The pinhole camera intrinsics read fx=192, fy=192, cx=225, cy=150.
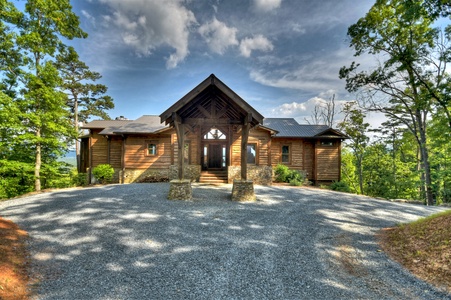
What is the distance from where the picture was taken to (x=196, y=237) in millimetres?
5152

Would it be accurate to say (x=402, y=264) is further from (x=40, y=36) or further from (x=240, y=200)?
(x=40, y=36)

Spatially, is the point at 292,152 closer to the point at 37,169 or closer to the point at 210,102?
the point at 210,102

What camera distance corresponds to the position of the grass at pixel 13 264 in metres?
3.01

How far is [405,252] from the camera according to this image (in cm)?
454

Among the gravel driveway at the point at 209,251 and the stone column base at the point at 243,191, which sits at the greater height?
the stone column base at the point at 243,191

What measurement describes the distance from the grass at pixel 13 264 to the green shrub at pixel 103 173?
968cm

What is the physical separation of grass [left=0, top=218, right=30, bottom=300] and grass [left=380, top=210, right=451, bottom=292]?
276 inches

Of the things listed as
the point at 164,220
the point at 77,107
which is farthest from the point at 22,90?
Answer: the point at 164,220

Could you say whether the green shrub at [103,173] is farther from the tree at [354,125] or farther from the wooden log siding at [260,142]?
the tree at [354,125]

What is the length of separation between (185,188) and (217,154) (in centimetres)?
796

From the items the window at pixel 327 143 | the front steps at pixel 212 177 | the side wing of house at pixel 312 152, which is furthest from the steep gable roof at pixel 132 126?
the window at pixel 327 143

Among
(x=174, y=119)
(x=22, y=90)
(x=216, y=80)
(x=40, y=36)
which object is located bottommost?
(x=174, y=119)

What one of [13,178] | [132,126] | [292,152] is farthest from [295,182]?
[13,178]

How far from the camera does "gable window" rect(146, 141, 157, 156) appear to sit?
51.0 ft
